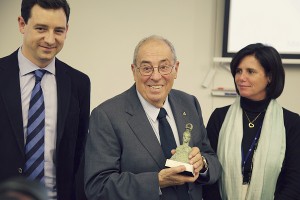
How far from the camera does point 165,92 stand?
1.49m

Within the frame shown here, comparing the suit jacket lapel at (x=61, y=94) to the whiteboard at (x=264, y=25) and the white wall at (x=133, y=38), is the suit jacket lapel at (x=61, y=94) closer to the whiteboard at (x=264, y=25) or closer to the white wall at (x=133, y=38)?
the white wall at (x=133, y=38)

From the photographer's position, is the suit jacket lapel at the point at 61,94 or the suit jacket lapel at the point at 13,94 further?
the suit jacket lapel at the point at 61,94

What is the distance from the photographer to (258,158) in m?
1.83

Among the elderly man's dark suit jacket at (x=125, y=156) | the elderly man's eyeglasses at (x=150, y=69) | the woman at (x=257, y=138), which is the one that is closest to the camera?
the elderly man's dark suit jacket at (x=125, y=156)

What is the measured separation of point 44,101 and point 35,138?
16 cm

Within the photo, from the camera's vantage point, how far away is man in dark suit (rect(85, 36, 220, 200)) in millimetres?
1332

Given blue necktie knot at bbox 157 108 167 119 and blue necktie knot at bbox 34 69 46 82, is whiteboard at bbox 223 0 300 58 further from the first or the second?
blue necktie knot at bbox 34 69 46 82

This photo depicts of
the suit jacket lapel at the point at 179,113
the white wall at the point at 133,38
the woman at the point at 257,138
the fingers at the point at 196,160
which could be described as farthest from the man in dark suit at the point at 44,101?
the white wall at the point at 133,38

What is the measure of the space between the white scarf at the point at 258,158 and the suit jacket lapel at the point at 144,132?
1.87 feet

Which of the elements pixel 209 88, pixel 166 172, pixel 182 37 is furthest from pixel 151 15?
pixel 166 172

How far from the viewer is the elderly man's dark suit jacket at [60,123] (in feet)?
4.56

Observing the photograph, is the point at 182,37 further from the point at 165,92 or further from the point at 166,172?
the point at 166,172

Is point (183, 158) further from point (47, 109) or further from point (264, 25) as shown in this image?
point (264, 25)

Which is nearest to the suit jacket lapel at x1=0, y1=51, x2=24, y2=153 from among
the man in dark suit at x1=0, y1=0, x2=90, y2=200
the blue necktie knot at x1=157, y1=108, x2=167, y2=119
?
the man in dark suit at x1=0, y1=0, x2=90, y2=200
